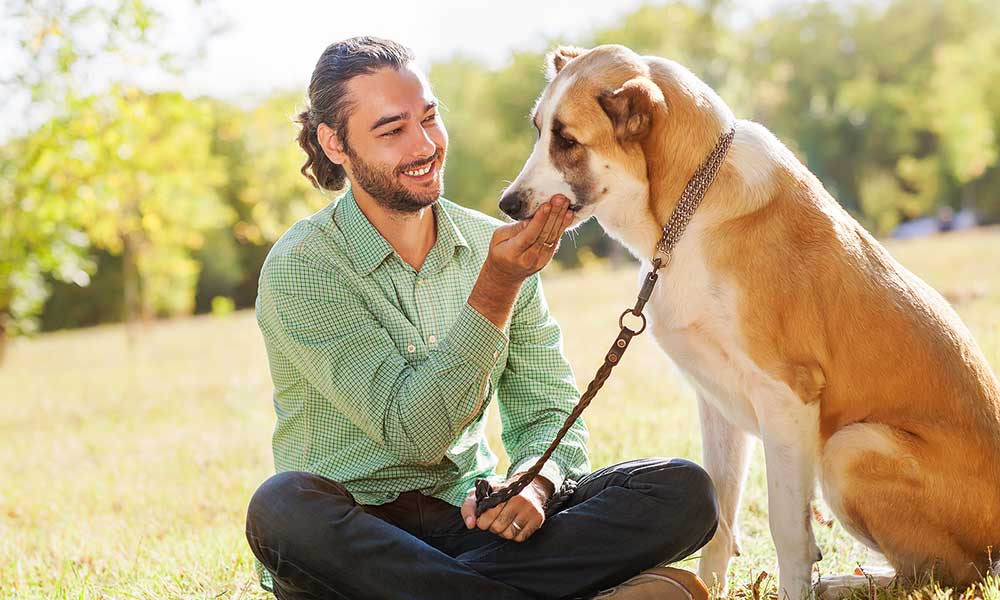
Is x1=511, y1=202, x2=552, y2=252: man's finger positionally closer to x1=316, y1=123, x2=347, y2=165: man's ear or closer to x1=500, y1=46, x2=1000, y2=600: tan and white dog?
x1=500, y1=46, x2=1000, y2=600: tan and white dog

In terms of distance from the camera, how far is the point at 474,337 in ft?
9.02

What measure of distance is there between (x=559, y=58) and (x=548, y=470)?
140 cm

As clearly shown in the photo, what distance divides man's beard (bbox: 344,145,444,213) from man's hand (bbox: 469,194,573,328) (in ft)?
1.78

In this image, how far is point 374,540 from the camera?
2.75m

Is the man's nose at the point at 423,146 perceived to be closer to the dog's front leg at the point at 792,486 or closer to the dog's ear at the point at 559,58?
the dog's ear at the point at 559,58

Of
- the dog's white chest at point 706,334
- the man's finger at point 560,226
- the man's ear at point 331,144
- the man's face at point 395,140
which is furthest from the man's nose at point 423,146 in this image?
the dog's white chest at point 706,334

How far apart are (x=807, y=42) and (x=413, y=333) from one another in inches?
1796

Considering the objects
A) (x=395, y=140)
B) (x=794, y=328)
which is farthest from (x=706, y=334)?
(x=395, y=140)

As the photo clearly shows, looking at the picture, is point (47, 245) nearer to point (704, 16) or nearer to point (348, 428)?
point (348, 428)

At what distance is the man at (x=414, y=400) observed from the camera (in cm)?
276

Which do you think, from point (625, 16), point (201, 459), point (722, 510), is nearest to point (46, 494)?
point (201, 459)

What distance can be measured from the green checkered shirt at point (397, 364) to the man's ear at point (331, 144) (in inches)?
6.9

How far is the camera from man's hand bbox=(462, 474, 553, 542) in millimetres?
2826

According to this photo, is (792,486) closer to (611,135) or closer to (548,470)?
(548,470)
